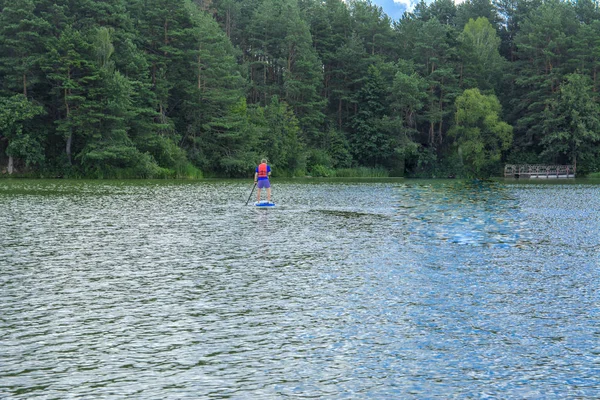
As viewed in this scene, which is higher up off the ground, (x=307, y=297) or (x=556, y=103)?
(x=556, y=103)

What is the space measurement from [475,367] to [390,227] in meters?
15.9

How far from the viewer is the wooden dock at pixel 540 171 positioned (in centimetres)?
9762

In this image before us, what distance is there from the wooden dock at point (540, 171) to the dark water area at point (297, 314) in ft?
261

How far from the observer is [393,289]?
12.6 metres

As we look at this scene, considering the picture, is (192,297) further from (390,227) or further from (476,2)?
(476,2)

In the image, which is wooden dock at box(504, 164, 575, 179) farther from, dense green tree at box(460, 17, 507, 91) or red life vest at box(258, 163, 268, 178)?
red life vest at box(258, 163, 268, 178)

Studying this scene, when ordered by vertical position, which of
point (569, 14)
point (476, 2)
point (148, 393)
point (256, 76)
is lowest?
point (148, 393)

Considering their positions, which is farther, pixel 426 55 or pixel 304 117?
pixel 426 55

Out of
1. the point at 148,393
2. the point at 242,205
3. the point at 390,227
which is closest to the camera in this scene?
the point at 148,393

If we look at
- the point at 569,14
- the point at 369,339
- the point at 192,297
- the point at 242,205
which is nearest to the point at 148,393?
the point at 369,339

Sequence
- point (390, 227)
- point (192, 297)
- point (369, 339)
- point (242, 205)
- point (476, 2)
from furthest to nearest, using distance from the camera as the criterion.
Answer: point (476, 2), point (242, 205), point (390, 227), point (192, 297), point (369, 339)

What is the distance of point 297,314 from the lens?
10602 mm

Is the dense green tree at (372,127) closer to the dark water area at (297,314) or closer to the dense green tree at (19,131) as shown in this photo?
the dense green tree at (19,131)

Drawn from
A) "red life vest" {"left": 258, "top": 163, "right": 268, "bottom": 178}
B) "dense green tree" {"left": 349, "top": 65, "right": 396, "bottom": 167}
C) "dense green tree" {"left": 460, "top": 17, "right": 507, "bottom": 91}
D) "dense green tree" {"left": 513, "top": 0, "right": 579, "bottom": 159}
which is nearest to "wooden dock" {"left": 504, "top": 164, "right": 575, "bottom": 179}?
"dense green tree" {"left": 513, "top": 0, "right": 579, "bottom": 159}
